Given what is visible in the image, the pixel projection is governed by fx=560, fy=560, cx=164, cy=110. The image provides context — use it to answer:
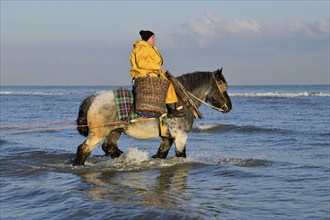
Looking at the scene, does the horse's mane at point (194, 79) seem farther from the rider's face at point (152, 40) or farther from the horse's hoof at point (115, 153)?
the horse's hoof at point (115, 153)

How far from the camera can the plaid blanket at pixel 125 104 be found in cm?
1008

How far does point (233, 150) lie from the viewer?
1534 cm

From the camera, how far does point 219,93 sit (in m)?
11.0

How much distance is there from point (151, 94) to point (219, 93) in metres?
1.79

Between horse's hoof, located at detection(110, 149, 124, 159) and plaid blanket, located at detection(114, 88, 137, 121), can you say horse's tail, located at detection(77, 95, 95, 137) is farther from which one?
horse's hoof, located at detection(110, 149, 124, 159)

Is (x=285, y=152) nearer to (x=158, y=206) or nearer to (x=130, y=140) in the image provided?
(x=130, y=140)

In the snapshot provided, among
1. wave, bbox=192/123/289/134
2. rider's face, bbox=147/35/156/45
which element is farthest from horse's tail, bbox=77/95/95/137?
wave, bbox=192/123/289/134

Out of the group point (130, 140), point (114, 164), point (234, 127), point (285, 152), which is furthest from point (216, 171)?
point (234, 127)

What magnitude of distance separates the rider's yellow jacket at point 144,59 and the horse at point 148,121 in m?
0.75

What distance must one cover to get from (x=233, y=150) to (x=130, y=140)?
437 centimetres

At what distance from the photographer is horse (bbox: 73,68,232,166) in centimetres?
1015

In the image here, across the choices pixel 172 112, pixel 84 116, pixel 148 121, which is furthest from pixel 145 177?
pixel 84 116

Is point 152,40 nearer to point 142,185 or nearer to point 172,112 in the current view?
point 172,112

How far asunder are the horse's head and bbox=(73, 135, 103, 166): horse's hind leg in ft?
7.78
